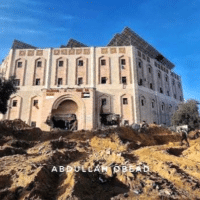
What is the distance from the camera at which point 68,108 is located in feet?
77.8

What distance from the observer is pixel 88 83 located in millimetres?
25281

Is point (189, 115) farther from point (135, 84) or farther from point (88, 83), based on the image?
point (88, 83)

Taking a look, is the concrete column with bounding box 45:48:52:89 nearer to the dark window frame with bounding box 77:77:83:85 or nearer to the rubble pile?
the dark window frame with bounding box 77:77:83:85

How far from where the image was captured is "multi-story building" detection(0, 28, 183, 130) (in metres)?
23.3

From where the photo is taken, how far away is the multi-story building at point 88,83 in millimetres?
23328

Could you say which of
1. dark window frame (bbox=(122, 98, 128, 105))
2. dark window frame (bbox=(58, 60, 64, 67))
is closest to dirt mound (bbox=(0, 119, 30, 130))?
dark window frame (bbox=(58, 60, 64, 67))

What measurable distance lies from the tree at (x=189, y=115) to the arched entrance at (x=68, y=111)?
11214mm

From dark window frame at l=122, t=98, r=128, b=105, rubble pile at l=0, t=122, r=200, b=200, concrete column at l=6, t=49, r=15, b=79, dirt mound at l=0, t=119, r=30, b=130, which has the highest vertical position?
concrete column at l=6, t=49, r=15, b=79

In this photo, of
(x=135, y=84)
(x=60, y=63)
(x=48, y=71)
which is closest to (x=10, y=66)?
(x=48, y=71)

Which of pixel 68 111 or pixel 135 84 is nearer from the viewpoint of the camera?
pixel 68 111

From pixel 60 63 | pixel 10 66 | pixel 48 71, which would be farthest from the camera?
pixel 60 63

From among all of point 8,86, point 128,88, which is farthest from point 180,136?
point 8,86

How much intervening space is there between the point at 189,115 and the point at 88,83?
13031 mm

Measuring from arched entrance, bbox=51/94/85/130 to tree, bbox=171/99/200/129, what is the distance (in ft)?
36.8
